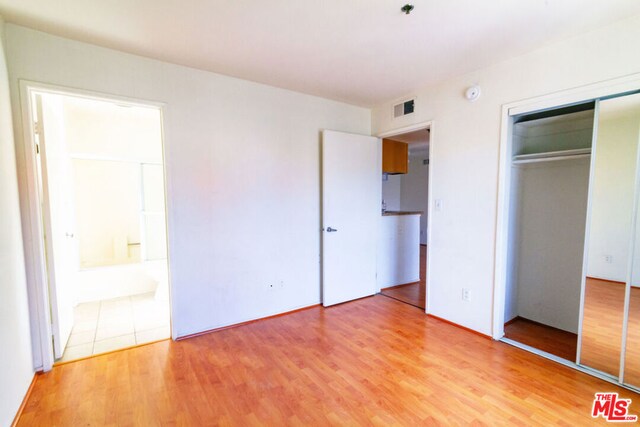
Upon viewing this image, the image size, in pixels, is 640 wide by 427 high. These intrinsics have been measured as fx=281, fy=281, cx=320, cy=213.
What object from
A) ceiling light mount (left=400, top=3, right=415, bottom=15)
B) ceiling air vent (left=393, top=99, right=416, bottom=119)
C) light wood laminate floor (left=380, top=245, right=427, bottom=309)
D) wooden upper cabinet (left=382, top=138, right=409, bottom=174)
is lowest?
light wood laminate floor (left=380, top=245, right=427, bottom=309)

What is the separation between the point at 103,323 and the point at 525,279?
4.39 meters

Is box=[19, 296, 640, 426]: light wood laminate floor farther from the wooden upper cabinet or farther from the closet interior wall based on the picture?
the wooden upper cabinet

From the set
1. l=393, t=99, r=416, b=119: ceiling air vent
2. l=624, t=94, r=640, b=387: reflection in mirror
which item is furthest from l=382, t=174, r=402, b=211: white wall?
l=624, t=94, r=640, b=387: reflection in mirror

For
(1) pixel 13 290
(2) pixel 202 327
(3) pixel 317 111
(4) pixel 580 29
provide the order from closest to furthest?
(1) pixel 13 290 → (4) pixel 580 29 → (2) pixel 202 327 → (3) pixel 317 111

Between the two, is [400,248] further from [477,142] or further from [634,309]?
[634,309]

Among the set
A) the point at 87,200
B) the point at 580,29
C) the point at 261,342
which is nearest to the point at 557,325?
the point at 580,29

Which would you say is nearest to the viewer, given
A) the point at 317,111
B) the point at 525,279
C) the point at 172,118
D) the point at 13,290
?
the point at 13,290

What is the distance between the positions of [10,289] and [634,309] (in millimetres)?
3996

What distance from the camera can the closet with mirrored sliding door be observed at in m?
1.91

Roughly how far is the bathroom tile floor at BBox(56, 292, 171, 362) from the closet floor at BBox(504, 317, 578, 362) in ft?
10.8

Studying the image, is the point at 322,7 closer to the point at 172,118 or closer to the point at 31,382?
the point at 172,118

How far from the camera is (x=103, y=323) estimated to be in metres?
2.94

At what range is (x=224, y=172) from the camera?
8.91 ft

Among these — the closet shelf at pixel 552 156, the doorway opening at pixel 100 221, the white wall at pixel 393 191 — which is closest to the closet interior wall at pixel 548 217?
the closet shelf at pixel 552 156
